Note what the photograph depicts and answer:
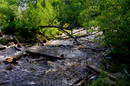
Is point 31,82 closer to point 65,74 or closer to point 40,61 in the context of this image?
point 65,74

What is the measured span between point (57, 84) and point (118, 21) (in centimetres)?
449

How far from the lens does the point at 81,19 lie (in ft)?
42.3

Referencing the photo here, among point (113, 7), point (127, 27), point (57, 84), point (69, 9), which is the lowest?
point (57, 84)

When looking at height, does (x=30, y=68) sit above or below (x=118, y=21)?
below

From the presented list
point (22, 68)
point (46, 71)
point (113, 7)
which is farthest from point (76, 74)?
point (113, 7)

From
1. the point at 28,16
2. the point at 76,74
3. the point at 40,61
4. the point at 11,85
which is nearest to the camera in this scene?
the point at 11,85

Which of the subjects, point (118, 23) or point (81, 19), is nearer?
point (118, 23)

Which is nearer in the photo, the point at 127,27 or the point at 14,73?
the point at 127,27

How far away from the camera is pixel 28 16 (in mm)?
13398

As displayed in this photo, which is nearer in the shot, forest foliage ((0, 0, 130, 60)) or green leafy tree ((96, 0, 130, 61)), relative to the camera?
green leafy tree ((96, 0, 130, 61))

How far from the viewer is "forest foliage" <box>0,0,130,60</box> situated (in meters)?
4.63

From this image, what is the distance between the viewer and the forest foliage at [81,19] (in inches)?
182

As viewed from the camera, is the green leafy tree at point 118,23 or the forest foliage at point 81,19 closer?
the green leafy tree at point 118,23

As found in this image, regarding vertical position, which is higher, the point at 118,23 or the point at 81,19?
the point at 81,19
